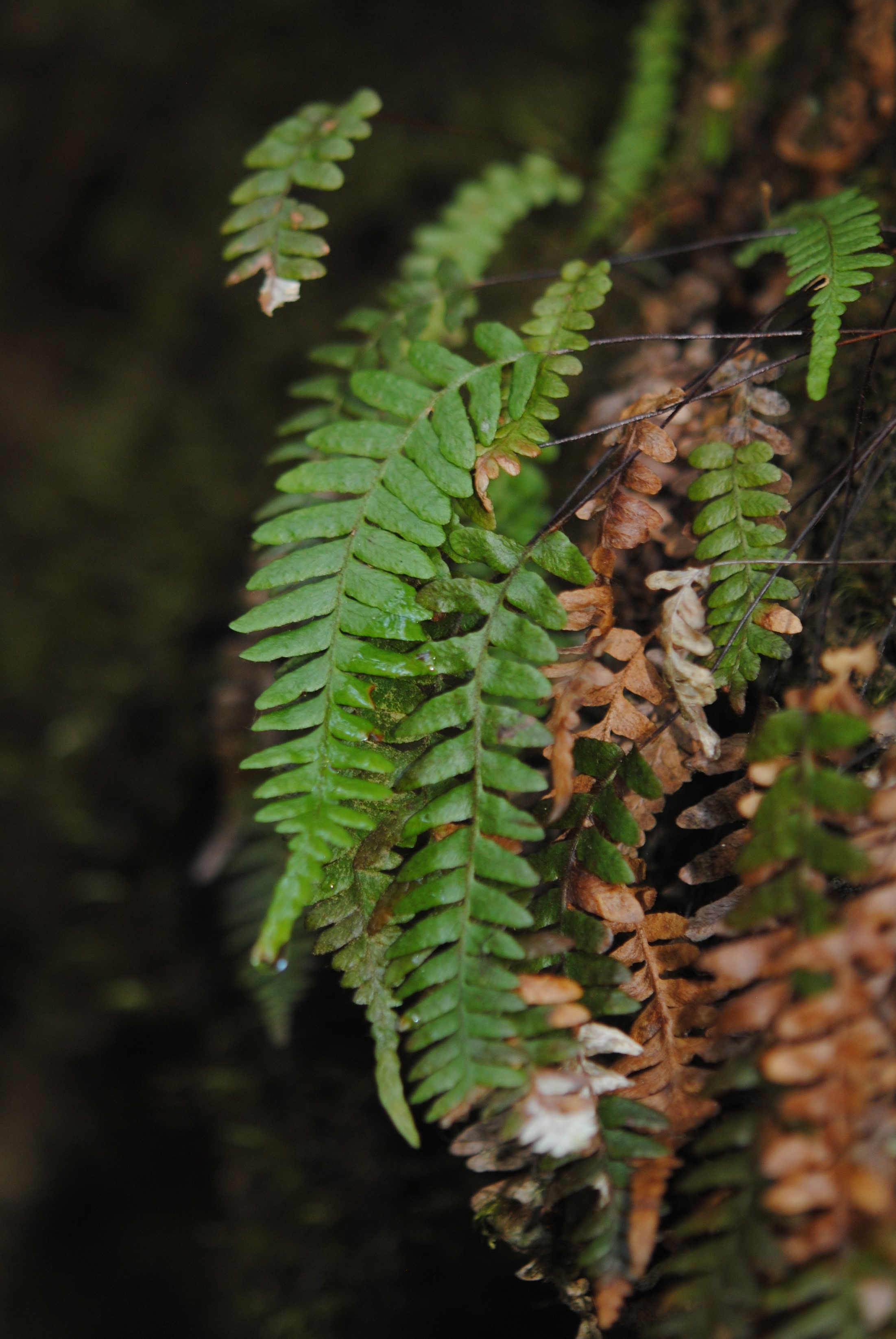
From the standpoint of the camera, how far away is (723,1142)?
0.92 m

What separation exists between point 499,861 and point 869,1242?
576 millimetres

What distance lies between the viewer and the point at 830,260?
4.17 feet

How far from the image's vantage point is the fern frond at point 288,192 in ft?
4.75

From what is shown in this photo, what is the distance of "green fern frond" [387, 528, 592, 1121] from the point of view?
1.03 m

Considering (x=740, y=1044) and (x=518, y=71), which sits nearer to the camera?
(x=740, y=1044)

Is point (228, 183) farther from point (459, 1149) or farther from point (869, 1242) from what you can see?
point (869, 1242)

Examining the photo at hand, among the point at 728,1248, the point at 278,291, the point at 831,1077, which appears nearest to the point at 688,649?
the point at 831,1077

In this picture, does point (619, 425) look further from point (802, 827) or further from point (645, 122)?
point (645, 122)

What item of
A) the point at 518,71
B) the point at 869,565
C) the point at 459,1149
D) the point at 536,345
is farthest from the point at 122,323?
the point at 459,1149

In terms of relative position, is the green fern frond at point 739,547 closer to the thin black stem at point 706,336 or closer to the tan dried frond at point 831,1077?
the thin black stem at point 706,336

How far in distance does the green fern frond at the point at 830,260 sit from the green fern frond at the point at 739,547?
17 centimetres

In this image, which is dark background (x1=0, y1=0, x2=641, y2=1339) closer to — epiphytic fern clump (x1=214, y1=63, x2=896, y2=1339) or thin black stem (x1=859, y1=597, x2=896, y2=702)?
epiphytic fern clump (x1=214, y1=63, x2=896, y2=1339)

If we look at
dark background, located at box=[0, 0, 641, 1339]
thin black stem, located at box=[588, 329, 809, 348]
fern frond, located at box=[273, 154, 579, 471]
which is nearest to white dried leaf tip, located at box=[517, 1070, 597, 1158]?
fern frond, located at box=[273, 154, 579, 471]

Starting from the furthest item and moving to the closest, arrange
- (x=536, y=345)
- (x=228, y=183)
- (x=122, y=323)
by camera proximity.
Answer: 1. (x=122, y=323)
2. (x=228, y=183)
3. (x=536, y=345)
